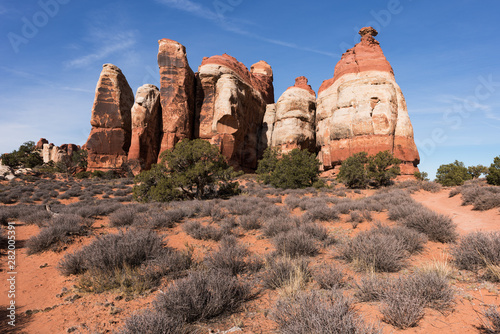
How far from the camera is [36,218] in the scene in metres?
7.82

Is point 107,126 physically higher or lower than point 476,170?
higher

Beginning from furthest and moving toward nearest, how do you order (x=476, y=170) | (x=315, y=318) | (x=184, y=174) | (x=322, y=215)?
(x=476, y=170) < (x=184, y=174) < (x=322, y=215) < (x=315, y=318)

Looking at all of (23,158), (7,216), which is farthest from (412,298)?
(23,158)

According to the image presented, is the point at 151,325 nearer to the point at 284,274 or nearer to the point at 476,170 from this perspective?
the point at 284,274

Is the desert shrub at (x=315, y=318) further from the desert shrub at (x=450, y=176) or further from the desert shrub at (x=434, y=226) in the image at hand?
the desert shrub at (x=450, y=176)

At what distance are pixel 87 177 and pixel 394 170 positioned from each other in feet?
129

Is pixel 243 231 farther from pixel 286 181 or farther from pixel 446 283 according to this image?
pixel 286 181

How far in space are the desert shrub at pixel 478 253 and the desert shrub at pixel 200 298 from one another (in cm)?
397

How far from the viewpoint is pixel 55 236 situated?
567 centimetres

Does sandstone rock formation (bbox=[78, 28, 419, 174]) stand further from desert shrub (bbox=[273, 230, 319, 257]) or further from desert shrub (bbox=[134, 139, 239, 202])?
desert shrub (bbox=[273, 230, 319, 257])

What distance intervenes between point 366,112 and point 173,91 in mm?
27461

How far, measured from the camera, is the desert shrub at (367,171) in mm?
20734

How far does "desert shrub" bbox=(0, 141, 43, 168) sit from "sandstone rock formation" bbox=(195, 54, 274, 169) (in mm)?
32087

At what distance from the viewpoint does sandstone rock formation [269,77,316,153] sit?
36.3 m
